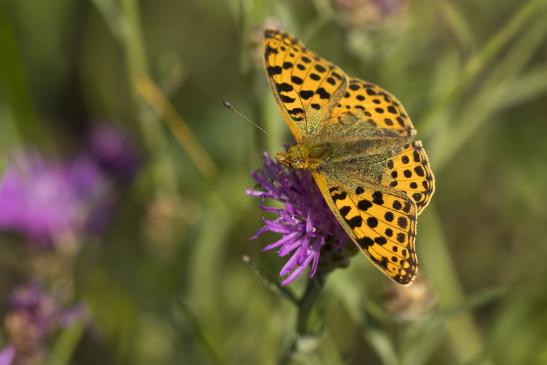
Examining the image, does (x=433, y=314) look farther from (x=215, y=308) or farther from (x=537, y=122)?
(x=537, y=122)

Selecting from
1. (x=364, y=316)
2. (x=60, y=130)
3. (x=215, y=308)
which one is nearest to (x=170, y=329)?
Result: (x=215, y=308)

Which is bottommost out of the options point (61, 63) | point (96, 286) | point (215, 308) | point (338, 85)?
point (96, 286)

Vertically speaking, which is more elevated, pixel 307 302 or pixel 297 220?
pixel 297 220

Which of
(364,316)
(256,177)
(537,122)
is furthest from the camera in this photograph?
(537,122)

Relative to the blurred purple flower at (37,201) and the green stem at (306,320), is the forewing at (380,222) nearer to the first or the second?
the green stem at (306,320)

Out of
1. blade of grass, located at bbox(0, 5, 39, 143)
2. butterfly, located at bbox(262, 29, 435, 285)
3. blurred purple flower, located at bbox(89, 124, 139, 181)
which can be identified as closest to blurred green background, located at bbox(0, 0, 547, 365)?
blade of grass, located at bbox(0, 5, 39, 143)

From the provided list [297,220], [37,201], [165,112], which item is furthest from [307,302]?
[37,201]

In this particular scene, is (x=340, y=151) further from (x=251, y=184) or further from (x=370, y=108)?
(x=251, y=184)
